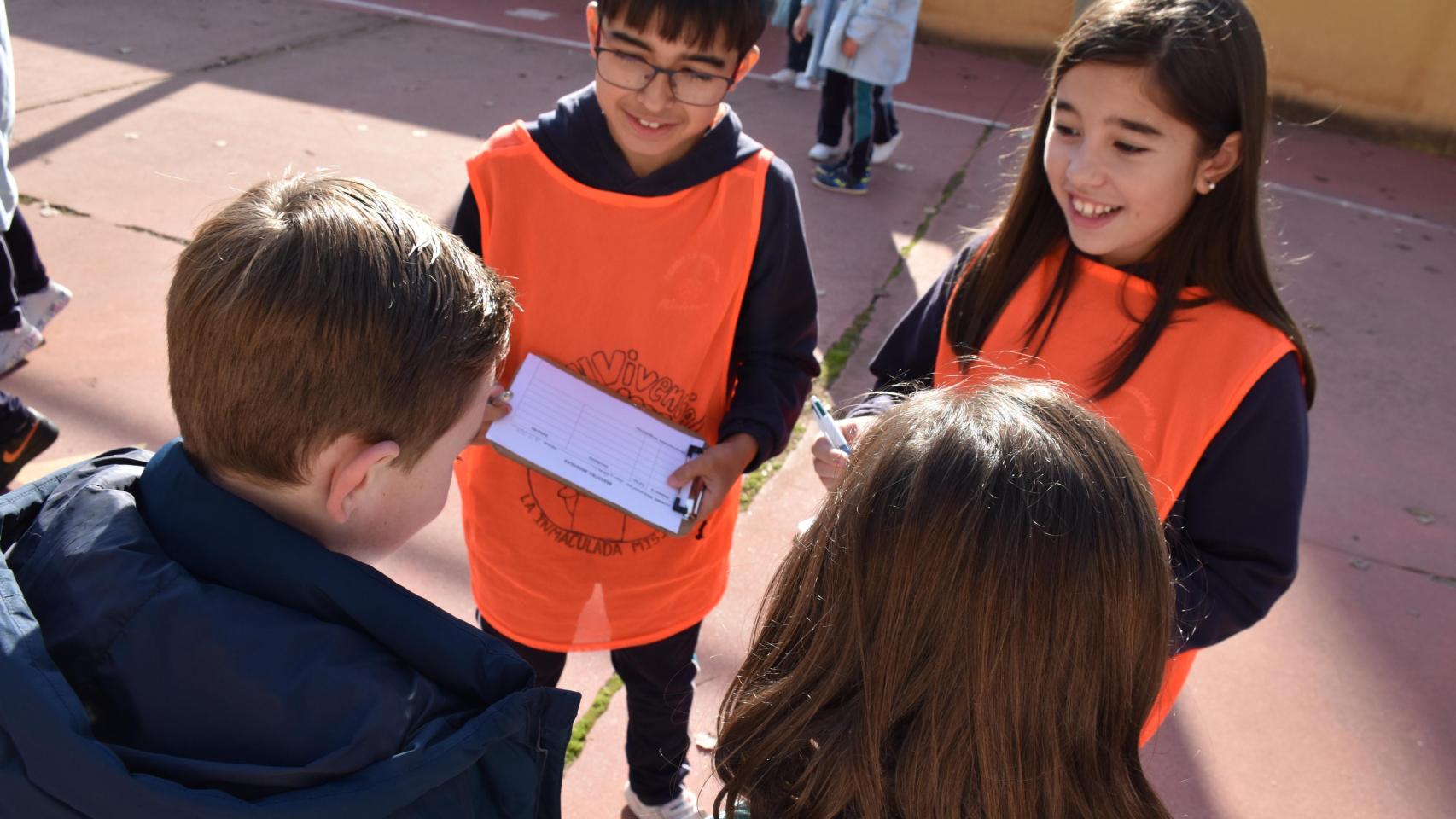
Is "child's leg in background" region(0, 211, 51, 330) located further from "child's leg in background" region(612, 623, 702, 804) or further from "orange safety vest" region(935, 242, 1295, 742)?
"orange safety vest" region(935, 242, 1295, 742)

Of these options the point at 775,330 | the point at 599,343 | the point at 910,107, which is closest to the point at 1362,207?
the point at 910,107

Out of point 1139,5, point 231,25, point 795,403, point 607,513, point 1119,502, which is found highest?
point 1139,5

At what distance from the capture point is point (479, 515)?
6.28ft

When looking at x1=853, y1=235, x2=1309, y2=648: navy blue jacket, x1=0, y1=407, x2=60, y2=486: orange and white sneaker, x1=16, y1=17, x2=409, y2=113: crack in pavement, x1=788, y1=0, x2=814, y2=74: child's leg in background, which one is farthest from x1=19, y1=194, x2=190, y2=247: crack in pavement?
x1=788, y1=0, x2=814, y2=74: child's leg in background

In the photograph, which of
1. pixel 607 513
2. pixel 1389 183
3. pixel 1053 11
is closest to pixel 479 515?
pixel 607 513

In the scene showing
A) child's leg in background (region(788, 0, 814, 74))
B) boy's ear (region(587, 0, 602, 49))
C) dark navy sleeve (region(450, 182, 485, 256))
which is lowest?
child's leg in background (region(788, 0, 814, 74))

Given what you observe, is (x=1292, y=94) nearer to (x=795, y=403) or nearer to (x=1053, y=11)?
(x=1053, y=11)

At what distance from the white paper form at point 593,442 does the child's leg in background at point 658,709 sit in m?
0.42

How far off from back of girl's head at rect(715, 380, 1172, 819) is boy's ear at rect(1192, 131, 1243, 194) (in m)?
0.75

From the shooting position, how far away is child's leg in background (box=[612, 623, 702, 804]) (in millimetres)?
2045

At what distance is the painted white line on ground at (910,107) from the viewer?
6.31 m

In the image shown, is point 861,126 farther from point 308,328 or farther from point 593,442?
point 308,328

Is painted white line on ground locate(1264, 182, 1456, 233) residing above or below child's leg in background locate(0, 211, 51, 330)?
above

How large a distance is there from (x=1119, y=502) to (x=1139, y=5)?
2.98ft
